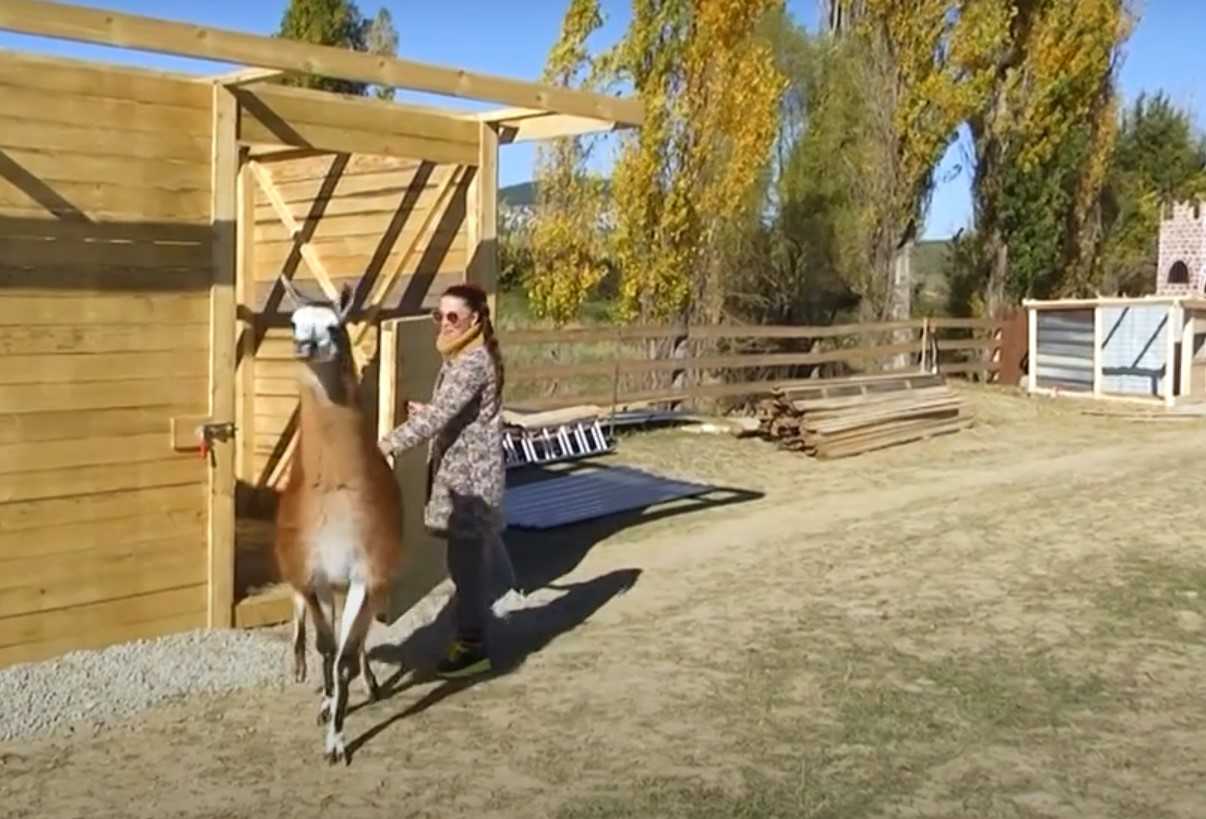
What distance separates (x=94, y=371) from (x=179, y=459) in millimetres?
677

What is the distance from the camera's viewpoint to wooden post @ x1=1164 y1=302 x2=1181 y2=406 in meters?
23.5

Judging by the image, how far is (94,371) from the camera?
23.4 feet

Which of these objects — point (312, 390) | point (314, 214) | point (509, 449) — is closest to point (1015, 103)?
point (509, 449)

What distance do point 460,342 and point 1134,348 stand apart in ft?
66.2

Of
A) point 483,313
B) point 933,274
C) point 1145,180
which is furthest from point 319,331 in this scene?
point 1145,180

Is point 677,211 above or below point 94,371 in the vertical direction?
above

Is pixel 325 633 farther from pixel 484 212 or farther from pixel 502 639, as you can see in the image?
pixel 484 212

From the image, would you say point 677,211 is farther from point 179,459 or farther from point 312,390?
point 312,390

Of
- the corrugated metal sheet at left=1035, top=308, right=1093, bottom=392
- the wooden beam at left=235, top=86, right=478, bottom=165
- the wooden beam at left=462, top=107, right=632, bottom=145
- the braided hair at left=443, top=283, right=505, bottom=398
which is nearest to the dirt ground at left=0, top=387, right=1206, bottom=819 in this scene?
the braided hair at left=443, top=283, right=505, bottom=398

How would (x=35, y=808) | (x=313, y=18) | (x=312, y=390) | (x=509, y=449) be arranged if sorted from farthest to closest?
(x=313, y=18) → (x=509, y=449) → (x=312, y=390) → (x=35, y=808)

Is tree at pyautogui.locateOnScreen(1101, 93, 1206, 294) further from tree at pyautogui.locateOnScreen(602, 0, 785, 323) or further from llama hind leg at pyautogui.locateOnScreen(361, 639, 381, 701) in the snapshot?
llama hind leg at pyautogui.locateOnScreen(361, 639, 381, 701)

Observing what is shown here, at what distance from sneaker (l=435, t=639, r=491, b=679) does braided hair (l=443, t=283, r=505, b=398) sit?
4.28 ft

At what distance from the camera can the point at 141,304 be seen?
732 cm

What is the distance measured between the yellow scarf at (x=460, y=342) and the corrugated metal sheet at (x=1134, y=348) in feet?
64.2
